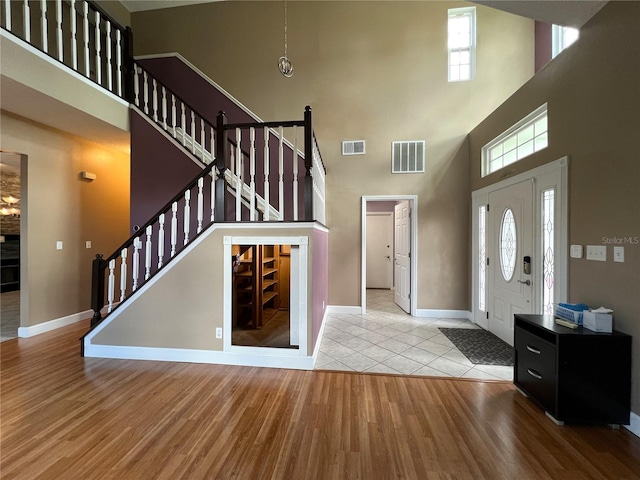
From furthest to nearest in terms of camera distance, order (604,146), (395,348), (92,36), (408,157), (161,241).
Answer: (408,157), (92,36), (395,348), (161,241), (604,146)

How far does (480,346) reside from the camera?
336 cm

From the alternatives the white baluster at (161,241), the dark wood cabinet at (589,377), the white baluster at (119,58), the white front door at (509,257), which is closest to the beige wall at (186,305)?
the white baluster at (161,241)

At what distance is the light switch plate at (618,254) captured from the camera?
→ 1.93m

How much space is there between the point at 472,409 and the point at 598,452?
699mm

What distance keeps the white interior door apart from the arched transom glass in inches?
150

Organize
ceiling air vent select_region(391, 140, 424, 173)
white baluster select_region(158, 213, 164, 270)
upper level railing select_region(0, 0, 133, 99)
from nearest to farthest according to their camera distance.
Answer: white baluster select_region(158, 213, 164, 270) → upper level railing select_region(0, 0, 133, 99) → ceiling air vent select_region(391, 140, 424, 173)

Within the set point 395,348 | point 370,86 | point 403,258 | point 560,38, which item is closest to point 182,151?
point 370,86

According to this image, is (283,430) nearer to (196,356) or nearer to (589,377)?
(196,356)

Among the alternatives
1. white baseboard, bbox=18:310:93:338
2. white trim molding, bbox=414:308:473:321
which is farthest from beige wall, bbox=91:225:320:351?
white trim molding, bbox=414:308:473:321

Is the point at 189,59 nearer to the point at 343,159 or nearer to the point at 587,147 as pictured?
the point at 343,159

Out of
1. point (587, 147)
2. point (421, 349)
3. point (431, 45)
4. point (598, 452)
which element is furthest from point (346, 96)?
point (598, 452)

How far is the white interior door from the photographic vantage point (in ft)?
24.2

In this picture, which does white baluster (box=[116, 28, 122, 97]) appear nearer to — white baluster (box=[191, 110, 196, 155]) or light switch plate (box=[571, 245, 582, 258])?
white baluster (box=[191, 110, 196, 155])

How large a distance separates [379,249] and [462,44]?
467 centimetres
